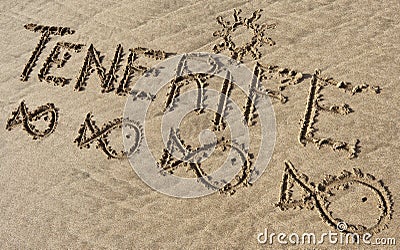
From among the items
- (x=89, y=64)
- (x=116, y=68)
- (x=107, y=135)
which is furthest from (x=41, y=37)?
(x=107, y=135)

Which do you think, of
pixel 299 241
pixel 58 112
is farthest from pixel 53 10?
pixel 299 241

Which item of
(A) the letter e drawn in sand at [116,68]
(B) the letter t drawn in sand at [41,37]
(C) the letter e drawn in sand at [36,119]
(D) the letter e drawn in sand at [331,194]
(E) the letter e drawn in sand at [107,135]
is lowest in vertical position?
(D) the letter e drawn in sand at [331,194]

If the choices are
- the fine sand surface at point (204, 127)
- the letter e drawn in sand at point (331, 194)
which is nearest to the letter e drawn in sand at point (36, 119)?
the fine sand surface at point (204, 127)

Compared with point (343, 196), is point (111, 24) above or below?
above

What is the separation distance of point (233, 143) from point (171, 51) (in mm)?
1036

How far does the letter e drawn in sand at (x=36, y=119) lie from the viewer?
3180mm

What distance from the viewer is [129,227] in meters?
2.66

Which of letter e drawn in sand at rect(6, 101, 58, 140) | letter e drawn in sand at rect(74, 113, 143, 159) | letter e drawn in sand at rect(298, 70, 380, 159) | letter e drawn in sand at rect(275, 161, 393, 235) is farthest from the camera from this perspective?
letter e drawn in sand at rect(6, 101, 58, 140)

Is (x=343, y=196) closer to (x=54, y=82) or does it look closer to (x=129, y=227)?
(x=129, y=227)

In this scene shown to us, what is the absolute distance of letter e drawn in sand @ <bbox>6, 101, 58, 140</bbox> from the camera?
318cm

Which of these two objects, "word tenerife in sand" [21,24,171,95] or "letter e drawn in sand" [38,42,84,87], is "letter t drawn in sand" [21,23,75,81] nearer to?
"word tenerife in sand" [21,24,171,95]

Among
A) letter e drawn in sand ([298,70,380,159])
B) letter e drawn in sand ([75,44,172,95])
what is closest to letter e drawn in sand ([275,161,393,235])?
letter e drawn in sand ([298,70,380,159])

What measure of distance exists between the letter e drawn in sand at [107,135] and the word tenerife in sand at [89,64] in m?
0.30

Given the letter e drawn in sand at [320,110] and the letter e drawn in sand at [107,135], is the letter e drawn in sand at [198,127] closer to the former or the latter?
the letter e drawn in sand at [107,135]
